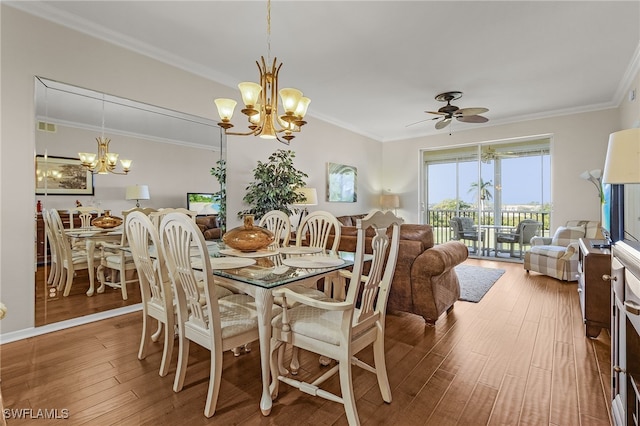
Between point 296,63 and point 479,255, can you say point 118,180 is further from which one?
point 479,255

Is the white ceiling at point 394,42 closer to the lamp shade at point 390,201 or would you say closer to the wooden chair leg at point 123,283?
the wooden chair leg at point 123,283

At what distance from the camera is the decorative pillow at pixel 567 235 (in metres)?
4.68

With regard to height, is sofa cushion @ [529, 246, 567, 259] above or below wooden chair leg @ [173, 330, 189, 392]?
above

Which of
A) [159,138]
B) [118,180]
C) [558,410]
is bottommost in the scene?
[558,410]

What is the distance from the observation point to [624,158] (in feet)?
5.40

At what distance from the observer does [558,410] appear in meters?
1.67

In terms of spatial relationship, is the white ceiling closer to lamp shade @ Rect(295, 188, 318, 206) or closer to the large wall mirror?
the large wall mirror

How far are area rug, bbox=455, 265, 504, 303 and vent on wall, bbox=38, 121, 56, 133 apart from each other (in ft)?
14.1

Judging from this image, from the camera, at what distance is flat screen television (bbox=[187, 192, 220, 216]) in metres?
3.62

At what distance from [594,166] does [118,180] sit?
669 cm

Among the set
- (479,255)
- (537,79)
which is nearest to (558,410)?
(537,79)

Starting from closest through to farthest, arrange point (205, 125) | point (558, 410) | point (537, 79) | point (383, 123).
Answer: point (558, 410) < point (205, 125) < point (537, 79) < point (383, 123)

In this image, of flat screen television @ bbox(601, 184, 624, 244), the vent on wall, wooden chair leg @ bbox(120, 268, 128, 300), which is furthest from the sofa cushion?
the vent on wall

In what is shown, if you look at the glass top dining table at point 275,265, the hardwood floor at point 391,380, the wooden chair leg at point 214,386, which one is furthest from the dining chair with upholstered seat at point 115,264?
the wooden chair leg at point 214,386
